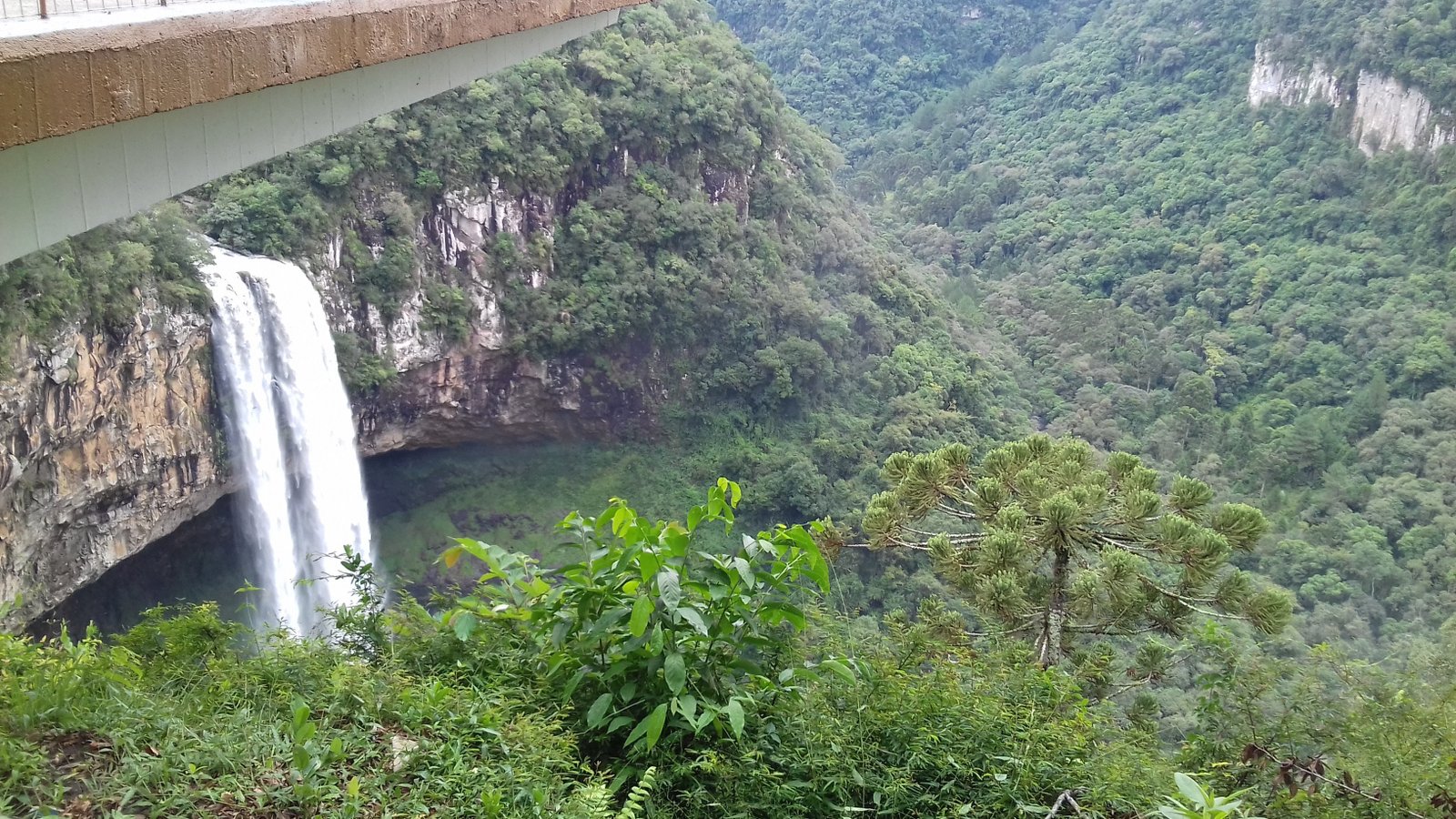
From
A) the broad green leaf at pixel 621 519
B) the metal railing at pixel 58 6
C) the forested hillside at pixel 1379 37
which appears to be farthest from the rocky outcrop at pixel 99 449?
the forested hillside at pixel 1379 37

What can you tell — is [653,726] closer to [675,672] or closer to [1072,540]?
[675,672]

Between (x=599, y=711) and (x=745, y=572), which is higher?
(x=745, y=572)

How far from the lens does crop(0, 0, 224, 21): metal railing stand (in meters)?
2.52

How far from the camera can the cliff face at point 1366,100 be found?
104 feet

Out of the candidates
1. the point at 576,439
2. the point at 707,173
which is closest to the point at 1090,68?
the point at 707,173

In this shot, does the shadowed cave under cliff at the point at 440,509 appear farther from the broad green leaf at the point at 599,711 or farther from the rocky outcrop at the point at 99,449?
the broad green leaf at the point at 599,711

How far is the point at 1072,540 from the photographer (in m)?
4.95

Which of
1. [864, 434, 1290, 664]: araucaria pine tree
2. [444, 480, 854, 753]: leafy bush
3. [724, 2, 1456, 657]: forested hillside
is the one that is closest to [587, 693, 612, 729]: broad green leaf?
[444, 480, 854, 753]: leafy bush

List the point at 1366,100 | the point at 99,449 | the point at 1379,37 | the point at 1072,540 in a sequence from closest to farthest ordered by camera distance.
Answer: the point at 1072,540, the point at 99,449, the point at 1379,37, the point at 1366,100

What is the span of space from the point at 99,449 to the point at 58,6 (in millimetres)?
11723

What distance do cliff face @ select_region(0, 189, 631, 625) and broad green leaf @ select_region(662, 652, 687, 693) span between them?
1055cm

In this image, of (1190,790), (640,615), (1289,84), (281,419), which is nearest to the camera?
(1190,790)

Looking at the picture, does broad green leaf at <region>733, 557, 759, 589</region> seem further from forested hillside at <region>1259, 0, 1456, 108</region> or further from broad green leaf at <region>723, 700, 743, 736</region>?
forested hillside at <region>1259, 0, 1456, 108</region>

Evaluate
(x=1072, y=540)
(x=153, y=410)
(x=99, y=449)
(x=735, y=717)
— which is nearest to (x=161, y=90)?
(x=735, y=717)
